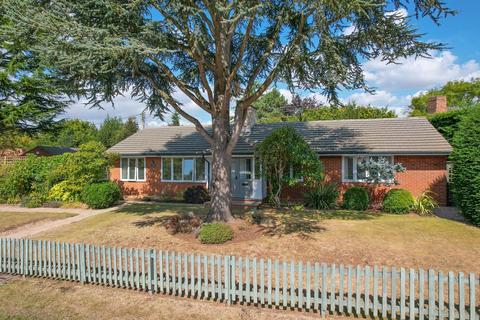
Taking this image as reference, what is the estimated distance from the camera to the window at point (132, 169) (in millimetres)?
24734

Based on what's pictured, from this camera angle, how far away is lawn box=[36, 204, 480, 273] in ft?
32.7

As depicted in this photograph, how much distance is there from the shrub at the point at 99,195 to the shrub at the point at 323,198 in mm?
11946

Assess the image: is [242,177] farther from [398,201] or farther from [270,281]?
[270,281]

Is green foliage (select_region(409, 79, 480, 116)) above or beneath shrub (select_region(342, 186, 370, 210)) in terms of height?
above

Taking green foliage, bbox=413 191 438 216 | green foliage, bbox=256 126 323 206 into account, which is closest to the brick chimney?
green foliage, bbox=413 191 438 216

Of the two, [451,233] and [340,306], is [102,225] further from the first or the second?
[451,233]

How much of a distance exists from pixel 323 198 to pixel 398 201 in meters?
3.80

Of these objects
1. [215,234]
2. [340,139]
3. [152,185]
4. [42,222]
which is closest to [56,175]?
[42,222]

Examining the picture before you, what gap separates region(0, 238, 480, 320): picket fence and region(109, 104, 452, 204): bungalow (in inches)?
457

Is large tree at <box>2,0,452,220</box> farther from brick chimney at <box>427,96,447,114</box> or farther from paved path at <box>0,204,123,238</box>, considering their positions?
brick chimney at <box>427,96,447,114</box>

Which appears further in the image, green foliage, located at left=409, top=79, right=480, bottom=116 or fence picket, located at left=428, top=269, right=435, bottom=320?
green foliage, located at left=409, top=79, right=480, bottom=116

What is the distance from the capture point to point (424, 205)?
1680 cm

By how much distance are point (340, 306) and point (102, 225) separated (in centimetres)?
1165

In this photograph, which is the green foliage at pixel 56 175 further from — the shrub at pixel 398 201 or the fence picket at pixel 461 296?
the fence picket at pixel 461 296
